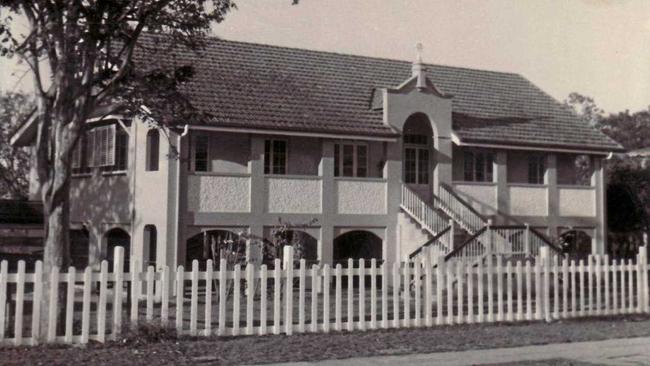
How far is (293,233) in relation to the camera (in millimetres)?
26578

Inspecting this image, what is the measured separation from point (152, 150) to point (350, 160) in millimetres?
6504

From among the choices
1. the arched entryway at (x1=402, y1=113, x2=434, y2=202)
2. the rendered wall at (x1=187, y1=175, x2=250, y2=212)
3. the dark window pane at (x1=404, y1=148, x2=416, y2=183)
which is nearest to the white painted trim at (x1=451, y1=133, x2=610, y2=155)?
the arched entryway at (x1=402, y1=113, x2=434, y2=202)

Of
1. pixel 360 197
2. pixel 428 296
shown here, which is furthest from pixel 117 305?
pixel 360 197

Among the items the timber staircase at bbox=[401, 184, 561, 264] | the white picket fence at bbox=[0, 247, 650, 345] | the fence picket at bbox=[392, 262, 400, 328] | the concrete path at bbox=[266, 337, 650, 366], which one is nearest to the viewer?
the concrete path at bbox=[266, 337, 650, 366]

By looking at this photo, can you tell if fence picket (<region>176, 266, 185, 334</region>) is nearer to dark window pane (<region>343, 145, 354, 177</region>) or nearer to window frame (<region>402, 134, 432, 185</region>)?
dark window pane (<region>343, 145, 354, 177</region>)

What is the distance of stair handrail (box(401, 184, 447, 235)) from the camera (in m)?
27.1

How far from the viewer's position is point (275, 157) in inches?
1065

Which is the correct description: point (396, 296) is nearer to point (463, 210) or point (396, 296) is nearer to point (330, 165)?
point (330, 165)

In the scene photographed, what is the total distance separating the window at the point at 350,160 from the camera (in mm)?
28250

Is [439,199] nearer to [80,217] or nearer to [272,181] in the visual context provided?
[272,181]

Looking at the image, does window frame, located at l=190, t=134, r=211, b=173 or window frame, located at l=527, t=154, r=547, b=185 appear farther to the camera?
window frame, located at l=527, t=154, r=547, b=185

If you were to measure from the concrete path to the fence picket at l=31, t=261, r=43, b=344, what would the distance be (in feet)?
12.5

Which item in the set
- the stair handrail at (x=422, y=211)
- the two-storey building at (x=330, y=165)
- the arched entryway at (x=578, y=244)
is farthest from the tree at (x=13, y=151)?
the arched entryway at (x=578, y=244)

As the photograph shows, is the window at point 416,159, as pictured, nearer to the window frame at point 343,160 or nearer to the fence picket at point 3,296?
the window frame at point 343,160
